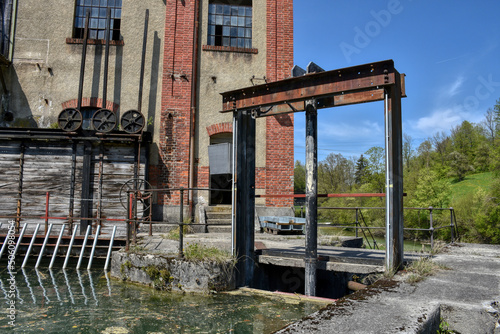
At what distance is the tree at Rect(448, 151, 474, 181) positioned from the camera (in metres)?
42.1

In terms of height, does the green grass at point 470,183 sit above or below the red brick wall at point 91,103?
below

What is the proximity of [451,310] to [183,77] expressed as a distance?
10535 mm

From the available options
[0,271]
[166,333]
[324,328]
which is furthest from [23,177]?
[324,328]

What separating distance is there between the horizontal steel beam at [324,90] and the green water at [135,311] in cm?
298

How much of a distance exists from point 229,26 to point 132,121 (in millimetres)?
4944

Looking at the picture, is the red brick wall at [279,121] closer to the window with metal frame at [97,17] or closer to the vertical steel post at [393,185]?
the window with metal frame at [97,17]

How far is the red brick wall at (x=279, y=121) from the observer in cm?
1166

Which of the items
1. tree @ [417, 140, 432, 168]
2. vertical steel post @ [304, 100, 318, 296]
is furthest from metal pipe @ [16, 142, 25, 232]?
tree @ [417, 140, 432, 168]

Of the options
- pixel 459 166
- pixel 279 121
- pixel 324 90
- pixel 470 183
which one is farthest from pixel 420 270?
pixel 459 166

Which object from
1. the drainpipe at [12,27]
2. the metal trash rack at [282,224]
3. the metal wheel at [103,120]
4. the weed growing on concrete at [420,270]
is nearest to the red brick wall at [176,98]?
the metal wheel at [103,120]

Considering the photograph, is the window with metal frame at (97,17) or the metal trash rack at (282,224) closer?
the metal trash rack at (282,224)

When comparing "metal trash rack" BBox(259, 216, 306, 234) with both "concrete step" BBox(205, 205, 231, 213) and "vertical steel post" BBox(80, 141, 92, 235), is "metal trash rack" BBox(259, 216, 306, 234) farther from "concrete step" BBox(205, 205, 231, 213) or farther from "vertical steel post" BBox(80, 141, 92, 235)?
"vertical steel post" BBox(80, 141, 92, 235)

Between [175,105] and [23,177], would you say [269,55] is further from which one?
[23,177]

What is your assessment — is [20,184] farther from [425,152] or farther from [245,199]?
[425,152]
